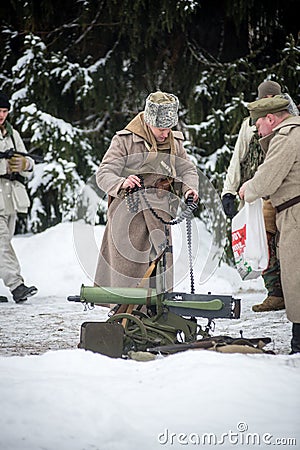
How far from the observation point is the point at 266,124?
459 centimetres

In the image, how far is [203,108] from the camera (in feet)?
33.7

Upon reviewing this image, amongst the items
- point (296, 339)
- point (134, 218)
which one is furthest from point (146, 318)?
point (296, 339)

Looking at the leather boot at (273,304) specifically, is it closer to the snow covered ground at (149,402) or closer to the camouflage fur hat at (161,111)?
the camouflage fur hat at (161,111)

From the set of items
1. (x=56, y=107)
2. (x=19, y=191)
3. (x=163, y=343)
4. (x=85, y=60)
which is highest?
(x=85, y=60)

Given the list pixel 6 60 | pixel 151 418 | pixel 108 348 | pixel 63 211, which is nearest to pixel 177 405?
pixel 151 418

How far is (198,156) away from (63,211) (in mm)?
2081

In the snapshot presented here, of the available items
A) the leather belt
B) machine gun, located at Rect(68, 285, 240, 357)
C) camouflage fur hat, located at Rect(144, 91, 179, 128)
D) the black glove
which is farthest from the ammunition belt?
the leather belt

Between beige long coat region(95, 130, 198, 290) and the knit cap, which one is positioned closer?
beige long coat region(95, 130, 198, 290)

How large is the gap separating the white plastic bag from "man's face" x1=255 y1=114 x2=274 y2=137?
1.48 feet

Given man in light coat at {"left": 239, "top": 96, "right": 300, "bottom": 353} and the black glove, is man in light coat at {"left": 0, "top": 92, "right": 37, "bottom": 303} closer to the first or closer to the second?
the black glove

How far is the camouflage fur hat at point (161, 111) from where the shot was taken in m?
4.66

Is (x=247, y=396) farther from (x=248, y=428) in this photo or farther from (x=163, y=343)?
(x=163, y=343)

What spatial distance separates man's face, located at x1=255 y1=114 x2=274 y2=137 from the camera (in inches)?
180

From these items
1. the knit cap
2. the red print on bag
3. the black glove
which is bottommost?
the red print on bag
